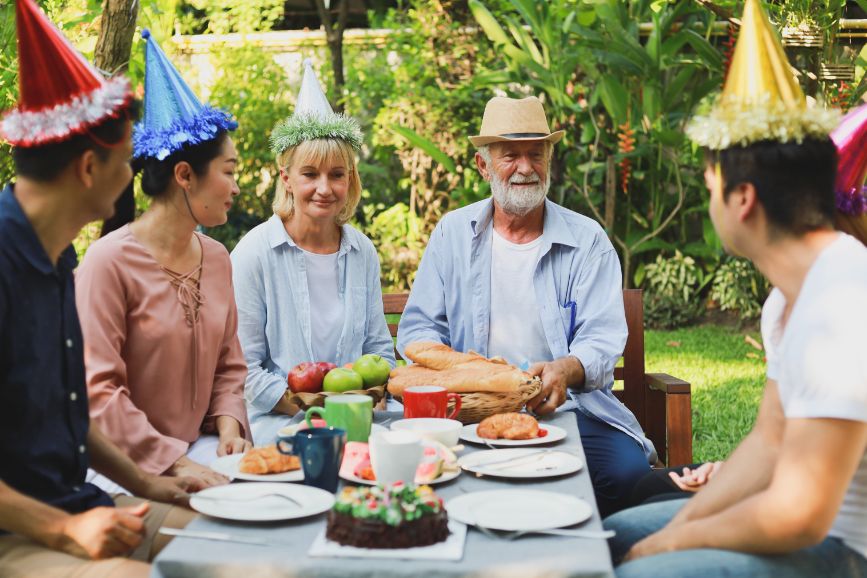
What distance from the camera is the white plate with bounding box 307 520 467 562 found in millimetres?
Answer: 1918

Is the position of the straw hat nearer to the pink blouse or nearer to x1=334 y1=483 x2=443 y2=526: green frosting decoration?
the pink blouse

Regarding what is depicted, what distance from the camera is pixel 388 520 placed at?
1.96 m

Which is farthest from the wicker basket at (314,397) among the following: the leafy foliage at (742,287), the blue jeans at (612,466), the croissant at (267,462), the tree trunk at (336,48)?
the tree trunk at (336,48)

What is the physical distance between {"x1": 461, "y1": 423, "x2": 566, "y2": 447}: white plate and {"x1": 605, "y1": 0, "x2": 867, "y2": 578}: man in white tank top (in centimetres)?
54

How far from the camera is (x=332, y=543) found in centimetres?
199

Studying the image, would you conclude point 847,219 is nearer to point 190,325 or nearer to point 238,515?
point 238,515

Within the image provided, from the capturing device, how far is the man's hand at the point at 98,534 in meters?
2.17

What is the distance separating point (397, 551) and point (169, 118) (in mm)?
1871

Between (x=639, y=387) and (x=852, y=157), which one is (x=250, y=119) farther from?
(x=852, y=157)

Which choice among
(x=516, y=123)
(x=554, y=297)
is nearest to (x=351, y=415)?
(x=554, y=297)

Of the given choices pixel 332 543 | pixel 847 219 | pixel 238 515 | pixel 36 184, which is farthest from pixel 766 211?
pixel 36 184

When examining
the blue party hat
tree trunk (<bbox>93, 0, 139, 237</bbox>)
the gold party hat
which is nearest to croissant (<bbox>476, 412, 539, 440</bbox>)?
the gold party hat

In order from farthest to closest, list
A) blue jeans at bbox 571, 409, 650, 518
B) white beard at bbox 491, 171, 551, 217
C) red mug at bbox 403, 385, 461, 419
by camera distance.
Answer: white beard at bbox 491, 171, 551, 217
blue jeans at bbox 571, 409, 650, 518
red mug at bbox 403, 385, 461, 419

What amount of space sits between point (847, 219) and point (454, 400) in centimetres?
127
